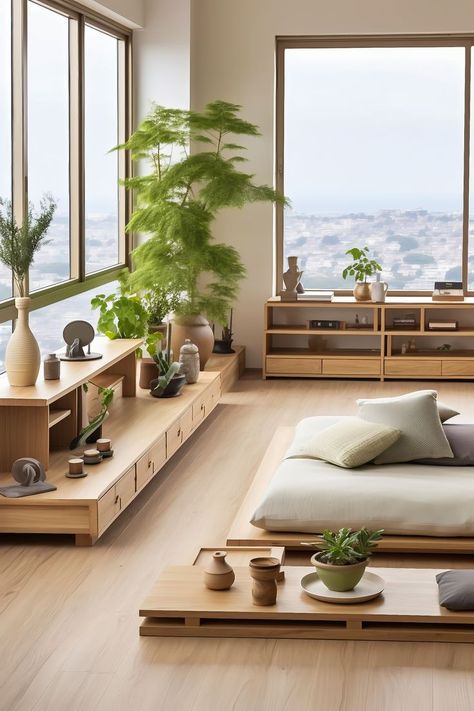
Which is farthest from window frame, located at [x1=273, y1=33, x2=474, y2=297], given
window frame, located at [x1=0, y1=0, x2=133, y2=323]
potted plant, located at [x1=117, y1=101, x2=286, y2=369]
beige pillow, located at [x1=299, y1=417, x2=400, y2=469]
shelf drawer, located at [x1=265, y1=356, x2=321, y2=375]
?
beige pillow, located at [x1=299, y1=417, x2=400, y2=469]

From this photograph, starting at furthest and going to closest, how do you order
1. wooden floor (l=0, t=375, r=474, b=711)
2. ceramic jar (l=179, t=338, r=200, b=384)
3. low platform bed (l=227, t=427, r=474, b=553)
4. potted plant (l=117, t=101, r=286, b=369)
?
potted plant (l=117, t=101, r=286, b=369)
ceramic jar (l=179, t=338, r=200, b=384)
low platform bed (l=227, t=427, r=474, b=553)
wooden floor (l=0, t=375, r=474, b=711)

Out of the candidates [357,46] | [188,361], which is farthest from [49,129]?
[357,46]

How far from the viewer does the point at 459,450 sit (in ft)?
16.9

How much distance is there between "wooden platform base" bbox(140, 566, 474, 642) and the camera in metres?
3.64

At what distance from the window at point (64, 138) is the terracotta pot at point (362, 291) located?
5.91 ft

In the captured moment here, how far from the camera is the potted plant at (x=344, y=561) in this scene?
12.3 ft

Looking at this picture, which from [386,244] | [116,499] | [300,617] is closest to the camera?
[300,617]

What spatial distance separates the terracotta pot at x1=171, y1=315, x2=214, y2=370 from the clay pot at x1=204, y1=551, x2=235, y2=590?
4202mm

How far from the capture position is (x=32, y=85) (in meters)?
6.41

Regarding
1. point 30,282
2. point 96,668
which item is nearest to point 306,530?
point 96,668

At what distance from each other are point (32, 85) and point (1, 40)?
0.53m

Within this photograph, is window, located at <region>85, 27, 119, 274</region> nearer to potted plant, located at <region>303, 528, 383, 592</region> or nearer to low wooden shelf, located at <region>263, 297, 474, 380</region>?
low wooden shelf, located at <region>263, 297, 474, 380</region>

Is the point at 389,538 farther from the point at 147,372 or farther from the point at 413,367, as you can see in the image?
the point at 413,367

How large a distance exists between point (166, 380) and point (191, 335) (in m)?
1.30
